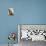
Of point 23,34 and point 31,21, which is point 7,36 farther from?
point 31,21

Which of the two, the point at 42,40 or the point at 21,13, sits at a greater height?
the point at 21,13

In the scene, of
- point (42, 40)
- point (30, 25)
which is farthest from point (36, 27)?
point (42, 40)

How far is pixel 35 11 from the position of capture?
10.3ft

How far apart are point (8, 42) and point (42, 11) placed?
43.9 inches

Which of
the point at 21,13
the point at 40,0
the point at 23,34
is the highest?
the point at 40,0

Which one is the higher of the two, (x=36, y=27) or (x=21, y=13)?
(x=21, y=13)

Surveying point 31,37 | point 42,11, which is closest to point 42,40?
point 31,37

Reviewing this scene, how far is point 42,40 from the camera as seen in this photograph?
117 inches

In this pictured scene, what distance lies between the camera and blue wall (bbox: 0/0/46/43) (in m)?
3.12

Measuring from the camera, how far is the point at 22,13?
3127 millimetres

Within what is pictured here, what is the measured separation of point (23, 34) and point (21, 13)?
1.72 ft

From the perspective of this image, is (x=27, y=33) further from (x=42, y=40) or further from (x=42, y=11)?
(x=42, y=11)

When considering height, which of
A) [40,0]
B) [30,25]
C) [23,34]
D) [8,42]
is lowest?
[8,42]

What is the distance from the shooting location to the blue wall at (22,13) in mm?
3117
